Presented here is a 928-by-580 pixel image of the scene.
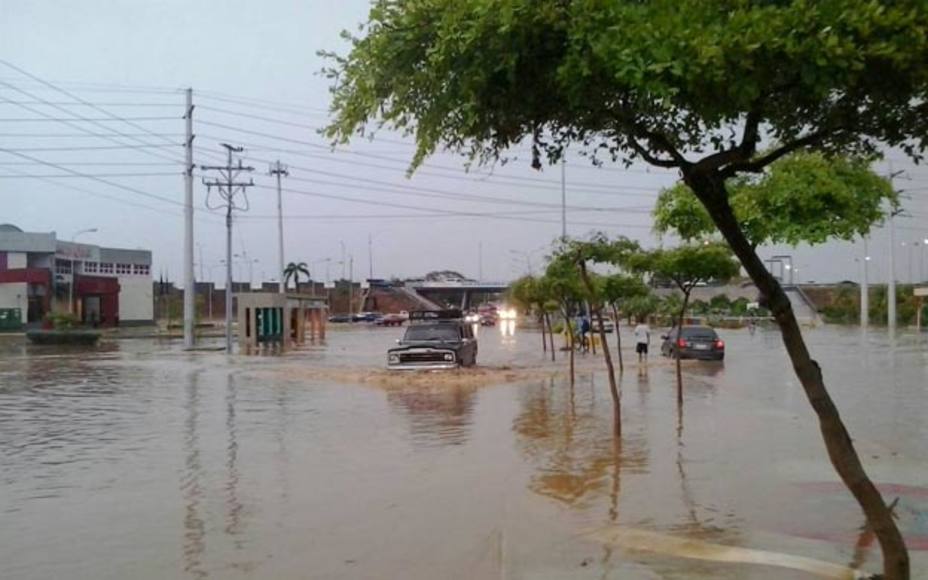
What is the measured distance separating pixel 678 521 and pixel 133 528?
486cm

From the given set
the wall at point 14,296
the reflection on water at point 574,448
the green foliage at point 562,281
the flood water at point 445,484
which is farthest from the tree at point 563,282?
the wall at point 14,296

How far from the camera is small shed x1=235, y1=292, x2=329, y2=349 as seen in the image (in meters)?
54.2

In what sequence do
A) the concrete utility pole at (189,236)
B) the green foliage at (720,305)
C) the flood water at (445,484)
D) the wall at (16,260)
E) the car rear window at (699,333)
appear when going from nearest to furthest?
the flood water at (445,484) → the car rear window at (699,333) → the concrete utility pole at (189,236) → the wall at (16,260) → the green foliage at (720,305)

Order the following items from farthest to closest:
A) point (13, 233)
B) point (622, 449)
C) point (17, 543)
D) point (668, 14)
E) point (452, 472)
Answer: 1. point (13, 233)
2. point (622, 449)
3. point (452, 472)
4. point (17, 543)
5. point (668, 14)

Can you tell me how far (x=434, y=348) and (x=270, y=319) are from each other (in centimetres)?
3005

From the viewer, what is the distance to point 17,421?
17.5 meters

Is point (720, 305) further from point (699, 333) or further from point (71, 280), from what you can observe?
point (699, 333)

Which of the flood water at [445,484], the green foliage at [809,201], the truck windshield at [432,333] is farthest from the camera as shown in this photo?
the truck windshield at [432,333]

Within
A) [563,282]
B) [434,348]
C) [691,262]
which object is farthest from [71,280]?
[691,262]

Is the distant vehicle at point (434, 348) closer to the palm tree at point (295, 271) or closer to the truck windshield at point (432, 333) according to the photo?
the truck windshield at point (432, 333)

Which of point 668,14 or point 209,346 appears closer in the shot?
point 668,14

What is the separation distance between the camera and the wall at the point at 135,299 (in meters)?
90.6

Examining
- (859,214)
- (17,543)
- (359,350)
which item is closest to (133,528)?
(17,543)

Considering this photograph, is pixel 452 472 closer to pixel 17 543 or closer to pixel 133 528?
pixel 133 528
